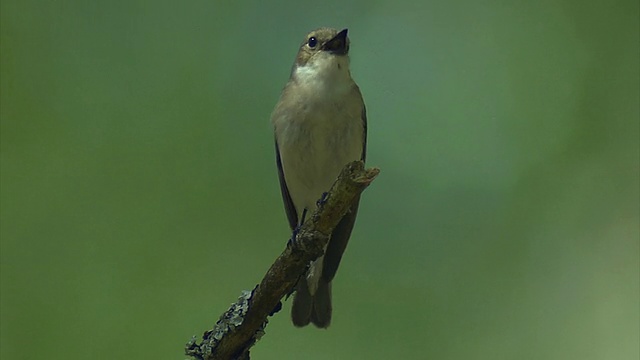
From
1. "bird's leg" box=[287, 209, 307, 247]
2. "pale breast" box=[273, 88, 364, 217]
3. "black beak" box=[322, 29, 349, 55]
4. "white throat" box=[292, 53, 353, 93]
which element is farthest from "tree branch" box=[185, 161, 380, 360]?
"black beak" box=[322, 29, 349, 55]

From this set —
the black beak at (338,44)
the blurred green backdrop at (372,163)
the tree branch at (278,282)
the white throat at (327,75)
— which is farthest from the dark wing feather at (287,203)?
the tree branch at (278,282)

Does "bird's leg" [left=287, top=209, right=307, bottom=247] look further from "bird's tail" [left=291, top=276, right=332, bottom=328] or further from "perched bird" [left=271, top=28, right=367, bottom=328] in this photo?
"bird's tail" [left=291, top=276, right=332, bottom=328]

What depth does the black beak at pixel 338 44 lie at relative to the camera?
373cm

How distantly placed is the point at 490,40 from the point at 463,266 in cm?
124

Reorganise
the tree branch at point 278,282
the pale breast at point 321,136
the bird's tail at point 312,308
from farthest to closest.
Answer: the bird's tail at point 312,308
the pale breast at point 321,136
the tree branch at point 278,282

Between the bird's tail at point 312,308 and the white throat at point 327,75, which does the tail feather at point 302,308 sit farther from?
the white throat at point 327,75

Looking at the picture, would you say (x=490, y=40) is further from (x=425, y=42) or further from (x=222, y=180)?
(x=222, y=180)

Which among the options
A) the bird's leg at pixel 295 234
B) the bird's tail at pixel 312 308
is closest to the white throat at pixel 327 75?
the bird's leg at pixel 295 234

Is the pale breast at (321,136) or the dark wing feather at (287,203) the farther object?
the dark wing feather at (287,203)

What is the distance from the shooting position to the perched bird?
3.62 m

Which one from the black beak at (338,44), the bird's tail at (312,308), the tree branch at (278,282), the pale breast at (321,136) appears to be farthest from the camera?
the bird's tail at (312,308)

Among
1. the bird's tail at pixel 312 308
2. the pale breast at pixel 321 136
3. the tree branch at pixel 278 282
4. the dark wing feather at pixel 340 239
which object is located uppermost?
the pale breast at pixel 321 136

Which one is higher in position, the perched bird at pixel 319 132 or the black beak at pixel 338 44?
the black beak at pixel 338 44

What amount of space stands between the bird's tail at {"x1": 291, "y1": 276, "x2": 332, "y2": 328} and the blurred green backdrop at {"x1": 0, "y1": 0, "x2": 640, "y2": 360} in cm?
31
